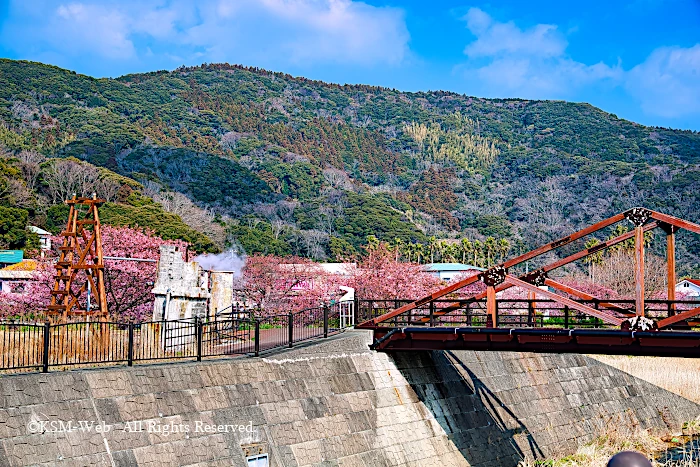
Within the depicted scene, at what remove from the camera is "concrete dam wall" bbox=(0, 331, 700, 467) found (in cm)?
1517

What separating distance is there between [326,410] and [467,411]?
19.1 ft

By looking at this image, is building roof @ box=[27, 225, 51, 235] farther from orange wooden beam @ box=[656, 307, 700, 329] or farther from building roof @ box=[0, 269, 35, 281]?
orange wooden beam @ box=[656, 307, 700, 329]

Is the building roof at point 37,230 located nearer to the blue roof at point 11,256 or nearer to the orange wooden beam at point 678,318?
the blue roof at point 11,256

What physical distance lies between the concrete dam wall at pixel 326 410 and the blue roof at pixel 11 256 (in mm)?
38140

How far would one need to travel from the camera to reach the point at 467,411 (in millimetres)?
24125

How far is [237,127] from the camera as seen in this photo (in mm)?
189000

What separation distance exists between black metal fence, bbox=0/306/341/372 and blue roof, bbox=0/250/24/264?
33.5 m

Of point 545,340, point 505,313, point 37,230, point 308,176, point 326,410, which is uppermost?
point 308,176

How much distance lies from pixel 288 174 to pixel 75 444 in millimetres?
139326

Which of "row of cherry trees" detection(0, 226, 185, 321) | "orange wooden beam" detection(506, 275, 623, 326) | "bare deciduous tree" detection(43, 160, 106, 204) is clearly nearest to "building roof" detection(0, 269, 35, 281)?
"row of cherry trees" detection(0, 226, 185, 321)

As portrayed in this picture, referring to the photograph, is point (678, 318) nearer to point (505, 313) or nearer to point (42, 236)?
point (505, 313)

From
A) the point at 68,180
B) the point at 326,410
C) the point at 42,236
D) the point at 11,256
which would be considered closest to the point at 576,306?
the point at 326,410

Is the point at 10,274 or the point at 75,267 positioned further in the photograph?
the point at 10,274

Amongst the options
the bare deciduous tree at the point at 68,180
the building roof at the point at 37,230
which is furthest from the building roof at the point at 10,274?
the bare deciduous tree at the point at 68,180
